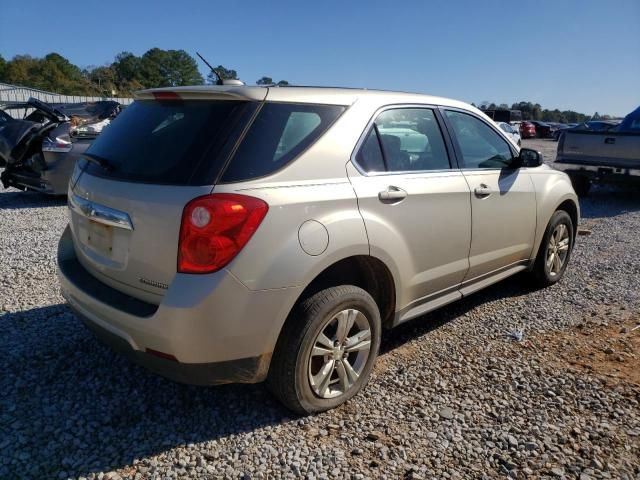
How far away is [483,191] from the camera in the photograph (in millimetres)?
3646

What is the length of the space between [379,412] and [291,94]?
182 centimetres

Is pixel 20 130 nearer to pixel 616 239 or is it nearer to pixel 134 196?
pixel 134 196

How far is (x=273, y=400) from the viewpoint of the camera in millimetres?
2936

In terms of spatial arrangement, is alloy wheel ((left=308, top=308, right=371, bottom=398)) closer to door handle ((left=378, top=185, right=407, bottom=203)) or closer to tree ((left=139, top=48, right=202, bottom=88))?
door handle ((left=378, top=185, right=407, bottom=203))

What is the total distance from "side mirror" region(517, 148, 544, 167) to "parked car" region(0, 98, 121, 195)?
248 inches

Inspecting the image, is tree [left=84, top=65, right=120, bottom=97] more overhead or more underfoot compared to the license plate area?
more overhead

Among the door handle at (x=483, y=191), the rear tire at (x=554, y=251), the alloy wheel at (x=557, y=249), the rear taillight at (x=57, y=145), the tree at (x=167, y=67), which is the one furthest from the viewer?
the tree at (x=167, y=67)

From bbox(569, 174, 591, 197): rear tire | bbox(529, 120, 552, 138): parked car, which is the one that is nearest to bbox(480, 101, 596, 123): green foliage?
bbox(529, 120, 552, 138): parked car

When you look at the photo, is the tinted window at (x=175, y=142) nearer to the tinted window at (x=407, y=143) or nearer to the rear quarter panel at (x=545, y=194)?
the tinted window at (x=407, y=143)

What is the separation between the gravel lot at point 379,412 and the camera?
241 centimetres

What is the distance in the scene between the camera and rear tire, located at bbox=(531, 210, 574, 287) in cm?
462

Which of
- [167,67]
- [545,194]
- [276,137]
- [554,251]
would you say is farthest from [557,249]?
[167,67]

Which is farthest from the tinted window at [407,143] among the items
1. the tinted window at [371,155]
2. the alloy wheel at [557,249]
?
the alloy wheel at [557,249]

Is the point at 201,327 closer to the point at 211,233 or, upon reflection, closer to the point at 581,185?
the point at 211,233
